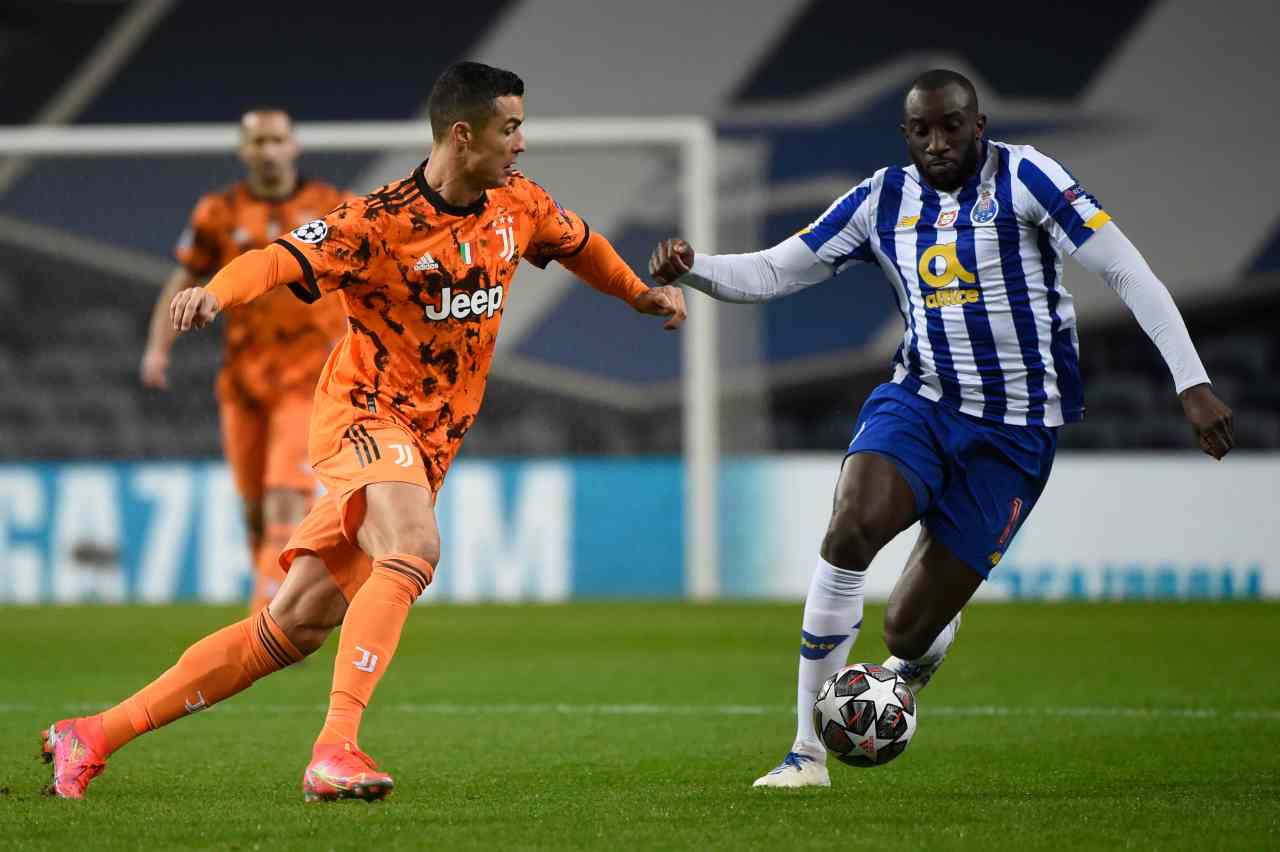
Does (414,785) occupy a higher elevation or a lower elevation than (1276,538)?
lower

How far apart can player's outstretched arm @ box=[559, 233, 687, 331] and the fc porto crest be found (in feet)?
2.62

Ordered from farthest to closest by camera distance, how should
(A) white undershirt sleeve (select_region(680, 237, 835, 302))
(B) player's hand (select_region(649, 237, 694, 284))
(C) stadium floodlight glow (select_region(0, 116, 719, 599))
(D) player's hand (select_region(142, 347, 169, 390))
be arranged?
(C) stadium floodlight glow (select_region(0, 116, 719, 599))
(D) player's hand (select_region(142, 347, 169, 390))
(A) white undershirt sleeve (select_region(680, 237, 835, 302))
(B) player's hand (select_region(649, 237, 694, 284))

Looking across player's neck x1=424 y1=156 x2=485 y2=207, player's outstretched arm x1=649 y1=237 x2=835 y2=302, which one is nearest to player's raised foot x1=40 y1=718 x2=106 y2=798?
player's neck x1=424 y1=156 x2=485 y2=207

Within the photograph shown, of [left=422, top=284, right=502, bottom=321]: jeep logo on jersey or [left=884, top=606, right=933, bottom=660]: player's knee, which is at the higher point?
[left=422, top=284, right=502, bottom=321]: jeep logo on jersey

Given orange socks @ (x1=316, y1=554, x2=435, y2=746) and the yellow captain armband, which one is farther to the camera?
the yellow captain armband

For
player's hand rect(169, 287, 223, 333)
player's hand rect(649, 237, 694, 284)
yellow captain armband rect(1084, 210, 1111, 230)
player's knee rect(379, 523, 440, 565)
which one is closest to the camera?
player's hand rect(169, 287, 223, 333)

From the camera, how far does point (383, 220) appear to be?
15.3 feet

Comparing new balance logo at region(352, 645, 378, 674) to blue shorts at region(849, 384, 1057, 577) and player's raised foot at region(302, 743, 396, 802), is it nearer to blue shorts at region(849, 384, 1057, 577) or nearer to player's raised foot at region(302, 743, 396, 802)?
player's raised foot at region(302, 743, 396, 802)

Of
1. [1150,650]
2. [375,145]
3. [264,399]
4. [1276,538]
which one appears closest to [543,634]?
[264,399]

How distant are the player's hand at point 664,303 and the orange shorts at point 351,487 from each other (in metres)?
0.84

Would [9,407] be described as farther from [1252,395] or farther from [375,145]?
[1252,395]

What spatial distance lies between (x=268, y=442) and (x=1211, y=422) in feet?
16.2

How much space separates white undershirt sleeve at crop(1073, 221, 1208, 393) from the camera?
4684 millimetres

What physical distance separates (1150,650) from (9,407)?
7.54 m
